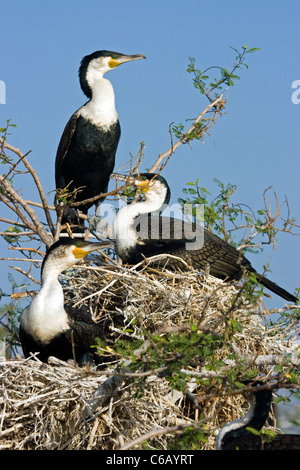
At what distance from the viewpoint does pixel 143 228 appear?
555 cm

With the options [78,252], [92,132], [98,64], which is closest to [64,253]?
[78,252]

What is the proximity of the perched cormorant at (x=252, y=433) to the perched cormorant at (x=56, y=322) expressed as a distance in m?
1.20

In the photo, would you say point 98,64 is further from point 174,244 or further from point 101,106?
point 174,244

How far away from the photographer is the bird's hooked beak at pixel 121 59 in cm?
649

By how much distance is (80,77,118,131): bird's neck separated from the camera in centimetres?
644

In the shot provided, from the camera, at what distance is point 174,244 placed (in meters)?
5.41

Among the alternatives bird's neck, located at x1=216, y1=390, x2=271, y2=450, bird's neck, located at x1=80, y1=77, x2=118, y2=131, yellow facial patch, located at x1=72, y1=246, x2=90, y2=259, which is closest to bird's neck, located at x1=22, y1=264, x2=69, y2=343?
yellow facial patch, located at x1=72, y1=246, x2=90, y2=259

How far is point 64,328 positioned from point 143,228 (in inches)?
53.9

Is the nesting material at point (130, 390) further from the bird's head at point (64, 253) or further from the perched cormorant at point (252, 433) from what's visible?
the bird's head at point (64, 253)

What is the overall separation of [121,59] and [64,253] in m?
2.62

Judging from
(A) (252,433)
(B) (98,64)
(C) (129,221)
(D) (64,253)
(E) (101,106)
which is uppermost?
(B) (98,64)

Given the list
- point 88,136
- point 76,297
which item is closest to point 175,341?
point 76,297
